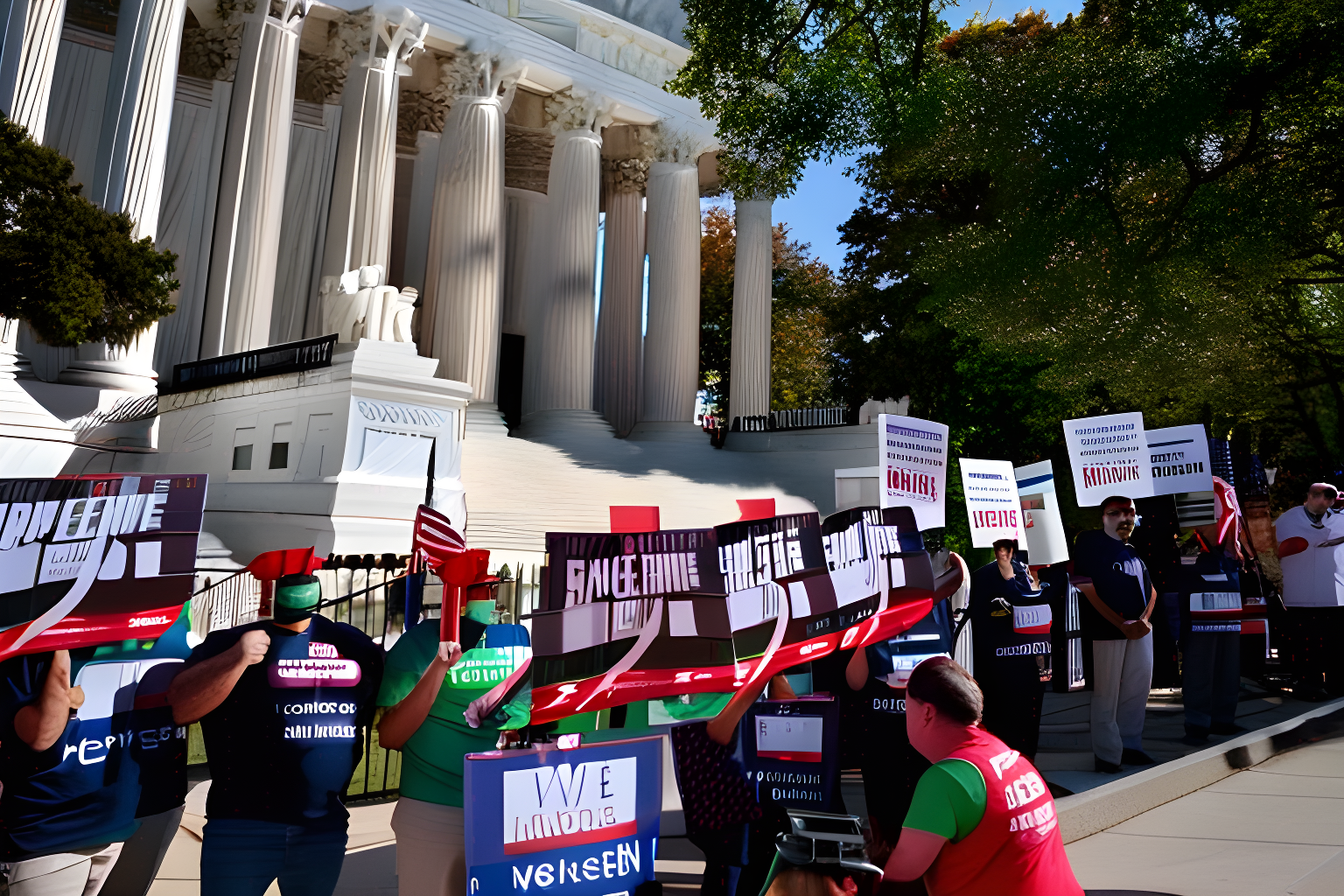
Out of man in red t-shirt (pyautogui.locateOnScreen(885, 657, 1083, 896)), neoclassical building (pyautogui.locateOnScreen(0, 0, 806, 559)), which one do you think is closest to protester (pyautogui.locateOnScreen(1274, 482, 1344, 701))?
man in red t-shirt (pyautogui.locateOnScreen(885, 657, 1083, 896))

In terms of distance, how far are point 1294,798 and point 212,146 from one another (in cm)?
2395

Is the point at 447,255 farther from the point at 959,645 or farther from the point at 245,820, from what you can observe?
the point at 245,820

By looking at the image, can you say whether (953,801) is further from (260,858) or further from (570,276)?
(570,276)

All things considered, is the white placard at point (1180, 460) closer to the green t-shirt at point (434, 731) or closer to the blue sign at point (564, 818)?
the blue sign at point (564, 818)

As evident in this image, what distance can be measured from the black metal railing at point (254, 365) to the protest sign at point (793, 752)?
13202 mm

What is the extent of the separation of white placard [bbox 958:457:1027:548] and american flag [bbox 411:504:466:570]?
432 centimetres

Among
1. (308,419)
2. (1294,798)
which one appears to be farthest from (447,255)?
(1294,798)

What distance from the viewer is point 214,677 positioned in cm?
368

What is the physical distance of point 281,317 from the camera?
81.5 ft

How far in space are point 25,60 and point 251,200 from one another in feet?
16.1

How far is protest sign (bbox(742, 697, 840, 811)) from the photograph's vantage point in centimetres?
461

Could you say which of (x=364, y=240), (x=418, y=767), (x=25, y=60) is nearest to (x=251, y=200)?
(x=364, y=240)

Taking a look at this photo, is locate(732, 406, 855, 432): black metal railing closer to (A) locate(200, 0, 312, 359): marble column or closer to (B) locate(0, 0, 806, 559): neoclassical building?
(B) locate(0, 0, 806, 559): neoclassical building

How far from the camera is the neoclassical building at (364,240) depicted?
54.1ft
